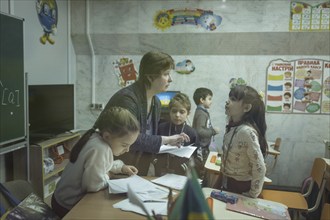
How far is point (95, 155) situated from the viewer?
1223 mm

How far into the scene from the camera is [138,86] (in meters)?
1.51

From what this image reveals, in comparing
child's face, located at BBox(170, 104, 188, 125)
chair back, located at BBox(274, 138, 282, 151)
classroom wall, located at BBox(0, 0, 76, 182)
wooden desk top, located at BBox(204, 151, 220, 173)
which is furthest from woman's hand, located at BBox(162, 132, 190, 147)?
chair back, located at BBox(274, 138, 282, 151)

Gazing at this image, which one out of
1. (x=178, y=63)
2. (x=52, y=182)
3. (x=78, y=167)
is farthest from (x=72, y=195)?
(x=178, y=63)

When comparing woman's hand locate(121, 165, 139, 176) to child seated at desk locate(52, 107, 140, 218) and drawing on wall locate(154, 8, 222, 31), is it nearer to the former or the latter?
child seated at desk locate(52, 107, 140, 218)

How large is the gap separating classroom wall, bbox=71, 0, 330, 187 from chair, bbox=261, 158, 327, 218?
1.07m

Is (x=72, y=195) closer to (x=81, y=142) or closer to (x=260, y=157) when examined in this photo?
(x=81, y=142)

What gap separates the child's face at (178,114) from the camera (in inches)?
71.9

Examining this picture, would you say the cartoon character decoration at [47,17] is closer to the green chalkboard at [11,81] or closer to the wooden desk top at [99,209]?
the green chalkboard at [11,81]

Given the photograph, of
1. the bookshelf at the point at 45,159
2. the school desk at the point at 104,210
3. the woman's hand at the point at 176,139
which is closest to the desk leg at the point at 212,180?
the woman's hand at the point at 176,139

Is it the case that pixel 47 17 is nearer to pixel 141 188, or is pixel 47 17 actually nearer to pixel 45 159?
pixel 45 159

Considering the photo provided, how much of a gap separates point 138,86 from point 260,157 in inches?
26.9

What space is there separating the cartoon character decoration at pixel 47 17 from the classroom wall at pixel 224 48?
0.36 meters

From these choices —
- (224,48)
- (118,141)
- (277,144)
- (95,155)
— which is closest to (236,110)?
(118,141)

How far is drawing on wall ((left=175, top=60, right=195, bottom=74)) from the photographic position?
139 inches
